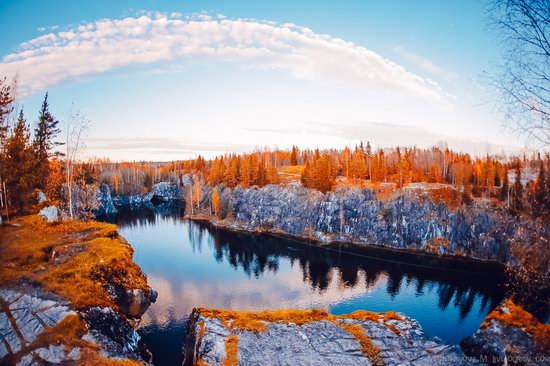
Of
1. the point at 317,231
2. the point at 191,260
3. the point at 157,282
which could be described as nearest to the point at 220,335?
the point at 157,282

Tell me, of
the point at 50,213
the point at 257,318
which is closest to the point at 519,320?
the point at 257,318

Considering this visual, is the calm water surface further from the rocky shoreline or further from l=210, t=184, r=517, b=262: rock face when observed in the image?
l=210, t=184, r=517, b=262: rock face

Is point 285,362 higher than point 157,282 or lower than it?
higher

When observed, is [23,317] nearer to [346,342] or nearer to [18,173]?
[346,342]

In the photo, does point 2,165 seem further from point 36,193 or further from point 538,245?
point 538,245

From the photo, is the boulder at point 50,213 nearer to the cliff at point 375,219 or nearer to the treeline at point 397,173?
the cliff at point 375,219

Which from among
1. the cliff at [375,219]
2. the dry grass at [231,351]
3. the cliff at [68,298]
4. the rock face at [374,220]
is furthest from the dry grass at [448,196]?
the cliff at [68,298]

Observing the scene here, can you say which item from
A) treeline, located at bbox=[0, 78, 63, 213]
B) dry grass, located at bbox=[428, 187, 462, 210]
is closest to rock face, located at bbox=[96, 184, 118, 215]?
treeline, located at bbox=[0, 78, 63, 213]
